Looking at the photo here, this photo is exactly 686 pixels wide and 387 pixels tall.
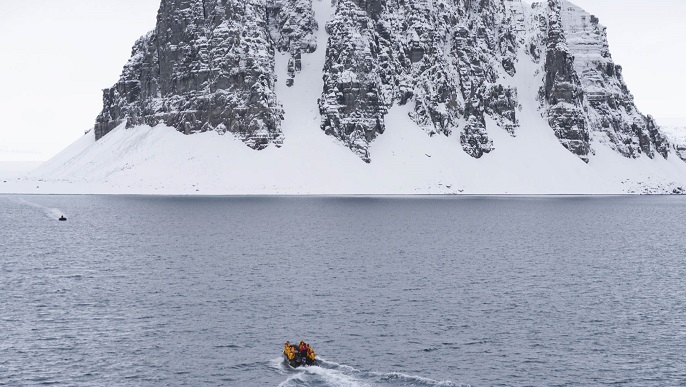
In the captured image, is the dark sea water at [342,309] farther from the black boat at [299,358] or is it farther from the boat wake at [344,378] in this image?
the black boat at [299,358]

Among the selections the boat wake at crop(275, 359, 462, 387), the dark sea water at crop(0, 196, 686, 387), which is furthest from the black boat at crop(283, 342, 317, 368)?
the dark sea water at crop(0, 196, 686, 387)

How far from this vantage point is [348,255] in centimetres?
10531

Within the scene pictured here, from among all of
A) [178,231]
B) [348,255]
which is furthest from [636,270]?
[178,231]

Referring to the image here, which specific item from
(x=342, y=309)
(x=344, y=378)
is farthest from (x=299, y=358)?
(x=342, y=309)

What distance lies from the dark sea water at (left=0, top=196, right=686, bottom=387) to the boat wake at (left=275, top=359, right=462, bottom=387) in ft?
0.43

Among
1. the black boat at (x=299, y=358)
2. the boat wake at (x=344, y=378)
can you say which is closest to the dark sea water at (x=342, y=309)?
the boat wake at (x=344, y=378)

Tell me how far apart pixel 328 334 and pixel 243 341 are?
277 inches

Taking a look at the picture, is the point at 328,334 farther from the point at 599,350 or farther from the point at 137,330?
the point at 599,350

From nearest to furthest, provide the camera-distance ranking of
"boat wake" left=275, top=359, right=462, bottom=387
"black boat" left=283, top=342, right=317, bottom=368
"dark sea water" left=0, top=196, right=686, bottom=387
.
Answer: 1. "boat wake" left=275, top=359, right=462, bottom=387
2. "dark sea water" left=0, top=196, right=686, bottom=387
3. "black boat" left=283, top=342, right=317, bottom=368

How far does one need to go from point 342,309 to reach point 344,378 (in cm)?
2007

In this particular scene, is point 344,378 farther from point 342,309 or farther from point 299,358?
point 342,309

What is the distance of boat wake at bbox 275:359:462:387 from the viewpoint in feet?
149

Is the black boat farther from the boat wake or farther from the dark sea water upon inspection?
the dark sea water

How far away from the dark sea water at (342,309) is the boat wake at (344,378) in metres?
0.13
